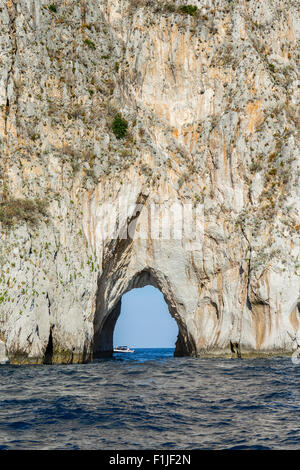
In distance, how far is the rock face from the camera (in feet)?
120

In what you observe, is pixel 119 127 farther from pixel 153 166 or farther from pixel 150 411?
pixel 150 411

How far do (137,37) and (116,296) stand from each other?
22.4m

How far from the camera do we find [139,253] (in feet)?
139

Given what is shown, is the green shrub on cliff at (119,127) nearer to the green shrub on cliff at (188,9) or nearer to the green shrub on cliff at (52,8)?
the green shrub on cliff at (52,8)

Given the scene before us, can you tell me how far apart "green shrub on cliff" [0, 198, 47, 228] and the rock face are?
0.11 metres

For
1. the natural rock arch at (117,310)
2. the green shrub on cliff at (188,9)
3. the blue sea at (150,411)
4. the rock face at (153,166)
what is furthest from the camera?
the green shrub on cliff at (188,9)

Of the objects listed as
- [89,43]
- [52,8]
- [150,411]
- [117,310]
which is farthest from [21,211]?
[117,310]

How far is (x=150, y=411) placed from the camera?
54.4ft

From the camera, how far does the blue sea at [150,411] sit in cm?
1286

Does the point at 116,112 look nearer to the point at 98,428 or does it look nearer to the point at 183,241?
the point at 183,241

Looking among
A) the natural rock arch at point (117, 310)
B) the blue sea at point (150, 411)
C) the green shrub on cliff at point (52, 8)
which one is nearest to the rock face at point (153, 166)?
Answer: the green shrub on cliff at point (52, 8)

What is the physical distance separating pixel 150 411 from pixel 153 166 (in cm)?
2835

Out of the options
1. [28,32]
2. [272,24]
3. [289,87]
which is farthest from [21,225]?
[272,24]

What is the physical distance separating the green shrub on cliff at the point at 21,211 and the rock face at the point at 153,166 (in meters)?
0.11
